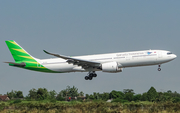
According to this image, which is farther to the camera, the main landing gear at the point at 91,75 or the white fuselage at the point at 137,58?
the main landing gear at the point at 91,75

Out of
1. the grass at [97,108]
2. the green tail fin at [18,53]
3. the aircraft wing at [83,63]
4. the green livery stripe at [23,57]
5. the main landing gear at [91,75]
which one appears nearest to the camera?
the grass at [97,108]

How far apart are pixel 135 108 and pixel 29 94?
2600cm

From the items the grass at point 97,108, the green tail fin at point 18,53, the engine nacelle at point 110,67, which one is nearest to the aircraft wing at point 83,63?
the engine nacelle at point 110,67

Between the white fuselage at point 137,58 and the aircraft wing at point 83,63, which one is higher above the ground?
the white fuselage at point 137,58

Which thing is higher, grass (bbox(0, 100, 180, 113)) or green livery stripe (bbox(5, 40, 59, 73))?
green livery stripe (bbox(5, 40, 59, 73))

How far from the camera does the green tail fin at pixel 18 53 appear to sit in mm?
48194

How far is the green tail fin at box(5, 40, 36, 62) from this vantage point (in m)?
48.2

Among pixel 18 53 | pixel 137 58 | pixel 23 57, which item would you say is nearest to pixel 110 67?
pixel 137 58

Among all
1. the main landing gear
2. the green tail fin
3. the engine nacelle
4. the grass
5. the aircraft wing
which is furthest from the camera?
the green tail fin

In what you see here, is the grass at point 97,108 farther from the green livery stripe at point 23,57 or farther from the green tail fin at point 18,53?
the green tail fin at point 18,53

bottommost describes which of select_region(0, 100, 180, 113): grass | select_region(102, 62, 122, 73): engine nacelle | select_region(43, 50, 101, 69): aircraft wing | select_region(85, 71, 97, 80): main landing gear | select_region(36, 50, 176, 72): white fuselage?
select_region(0, 100, 180, 113): grass

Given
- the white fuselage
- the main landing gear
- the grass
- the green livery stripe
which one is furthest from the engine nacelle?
the grass

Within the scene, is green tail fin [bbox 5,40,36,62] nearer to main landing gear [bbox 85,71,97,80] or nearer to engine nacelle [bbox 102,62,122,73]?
main landing gear [bbox 85,71,97,80]

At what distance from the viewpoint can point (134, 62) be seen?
41.9 m
